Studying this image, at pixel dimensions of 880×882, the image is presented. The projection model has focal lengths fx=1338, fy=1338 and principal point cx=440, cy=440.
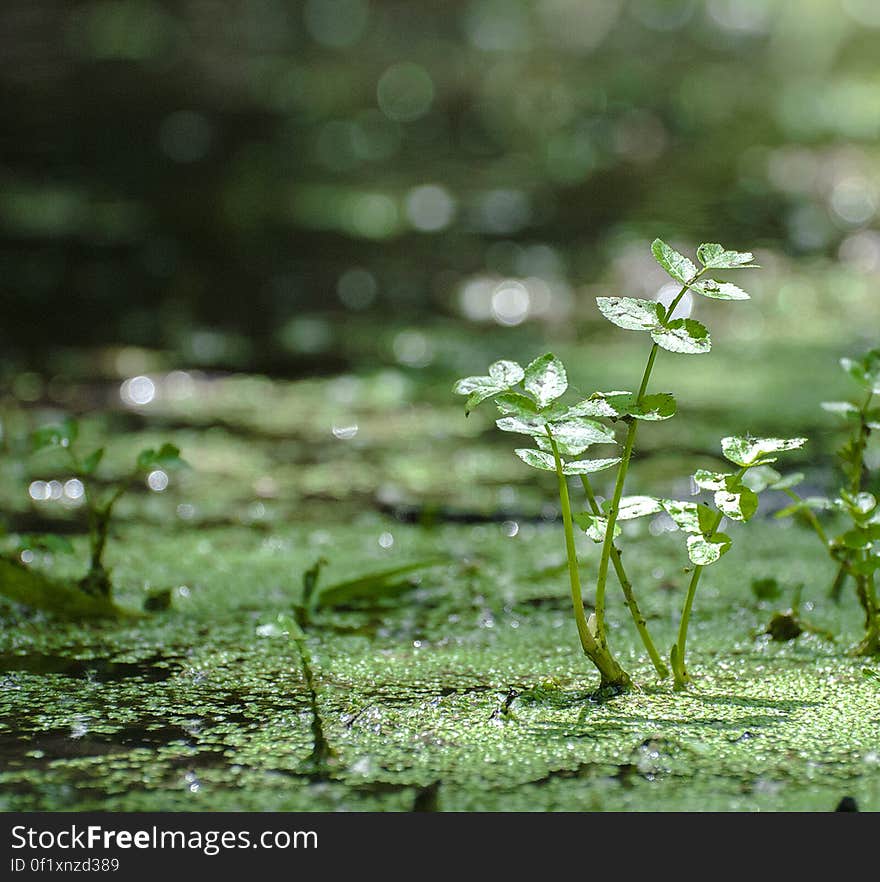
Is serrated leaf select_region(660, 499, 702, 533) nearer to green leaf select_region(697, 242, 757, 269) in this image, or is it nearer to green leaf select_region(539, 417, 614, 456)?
green leaf select_region(539, 417, 614, 456)

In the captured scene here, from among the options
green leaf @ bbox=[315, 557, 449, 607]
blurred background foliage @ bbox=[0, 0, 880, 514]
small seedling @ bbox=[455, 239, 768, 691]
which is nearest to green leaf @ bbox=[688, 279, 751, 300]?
small seedling @ bbox=[455, 239, 768, 691]

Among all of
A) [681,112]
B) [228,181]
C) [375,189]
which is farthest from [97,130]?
[681,112]

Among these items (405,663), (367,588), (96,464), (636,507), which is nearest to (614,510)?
(636,507)

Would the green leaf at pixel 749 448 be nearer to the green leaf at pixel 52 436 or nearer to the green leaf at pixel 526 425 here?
the green leaf at pixel 526 425

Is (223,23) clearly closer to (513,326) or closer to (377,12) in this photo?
(377,12)

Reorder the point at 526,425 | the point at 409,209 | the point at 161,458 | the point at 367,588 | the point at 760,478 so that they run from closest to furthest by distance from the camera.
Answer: the point at 526,425 < the point at 760,478 < the point at 161,458 < the point at 367,588 < the point at 409,209

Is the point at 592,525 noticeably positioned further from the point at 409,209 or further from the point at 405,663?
the point at 409,209
